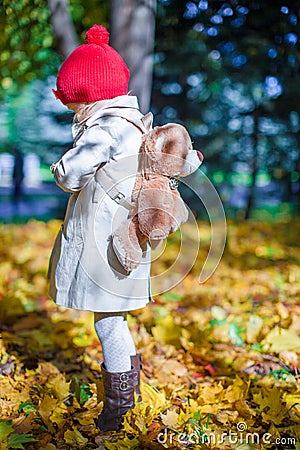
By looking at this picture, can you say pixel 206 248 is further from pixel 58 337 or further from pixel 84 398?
pixel 84 398

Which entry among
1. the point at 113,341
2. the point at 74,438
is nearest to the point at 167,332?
the point at 113,341

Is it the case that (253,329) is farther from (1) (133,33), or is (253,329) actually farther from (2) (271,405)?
(1) (133,33)

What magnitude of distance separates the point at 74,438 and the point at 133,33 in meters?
2.54

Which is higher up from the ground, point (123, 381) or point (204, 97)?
point (204, 97)

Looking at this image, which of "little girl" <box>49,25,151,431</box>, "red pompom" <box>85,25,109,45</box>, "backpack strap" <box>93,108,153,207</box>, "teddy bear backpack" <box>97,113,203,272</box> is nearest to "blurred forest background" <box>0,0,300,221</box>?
"red pompom" <box>85,25,109,45</box>

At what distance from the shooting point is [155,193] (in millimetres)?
1659

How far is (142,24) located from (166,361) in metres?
2.20

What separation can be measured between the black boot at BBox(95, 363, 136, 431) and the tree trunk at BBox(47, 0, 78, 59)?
2288mm

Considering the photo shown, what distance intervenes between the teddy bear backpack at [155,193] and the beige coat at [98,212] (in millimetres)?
40

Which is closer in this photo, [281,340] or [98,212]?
[98,212]

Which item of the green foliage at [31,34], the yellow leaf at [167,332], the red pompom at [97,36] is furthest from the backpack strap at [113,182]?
the green foliage at [31,34]

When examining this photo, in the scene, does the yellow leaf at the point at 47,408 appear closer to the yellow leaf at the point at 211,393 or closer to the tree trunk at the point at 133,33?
the yellow leaf at the point at 211,393

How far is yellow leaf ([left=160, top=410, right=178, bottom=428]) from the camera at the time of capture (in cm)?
189

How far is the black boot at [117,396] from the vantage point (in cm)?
189
